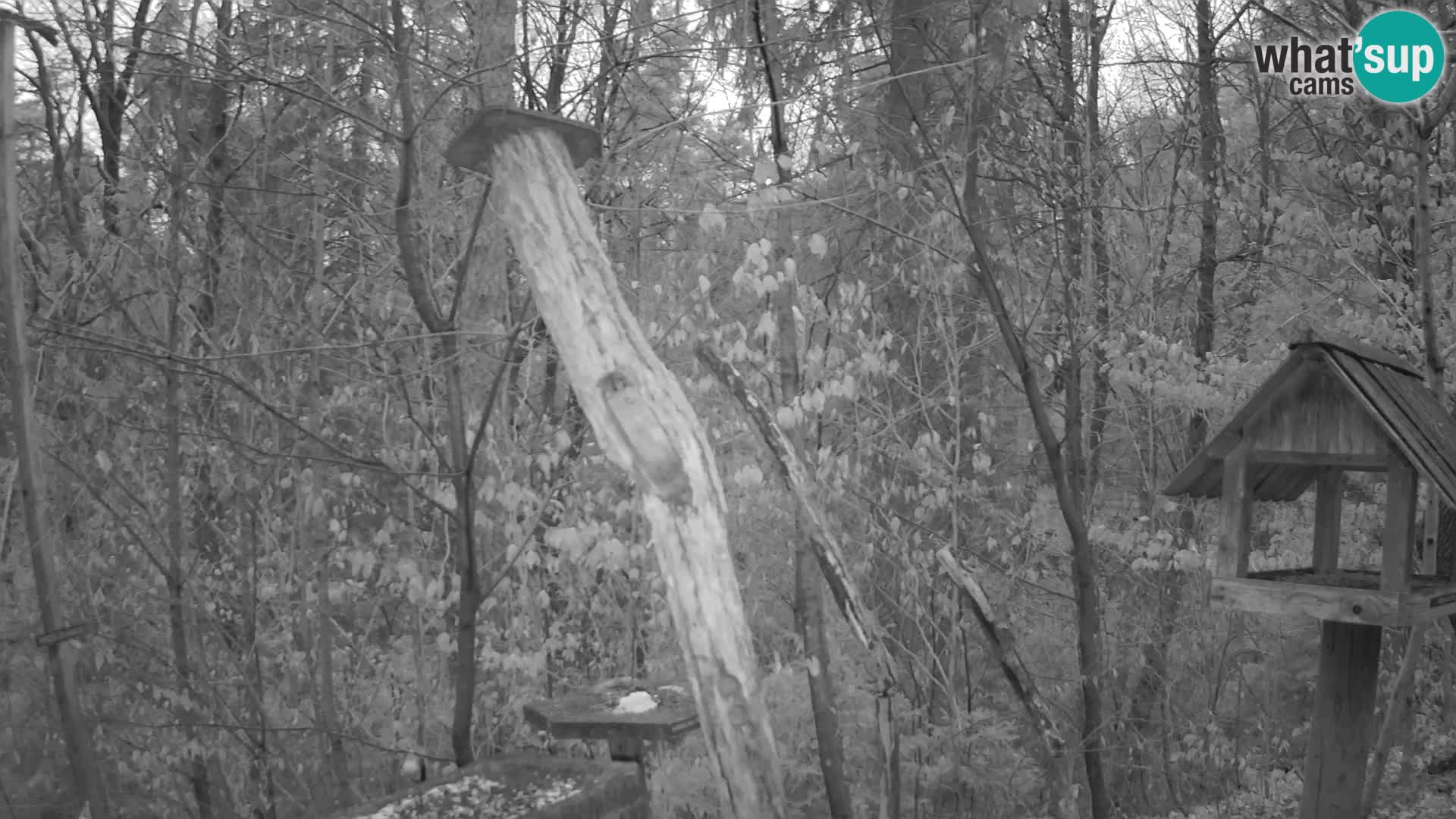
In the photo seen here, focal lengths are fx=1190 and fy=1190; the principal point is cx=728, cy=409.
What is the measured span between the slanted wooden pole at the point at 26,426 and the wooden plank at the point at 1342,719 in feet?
17.6

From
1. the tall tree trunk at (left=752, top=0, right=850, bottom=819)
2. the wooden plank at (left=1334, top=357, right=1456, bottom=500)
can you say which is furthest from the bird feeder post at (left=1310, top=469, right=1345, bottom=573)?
the tall tree trunk at (left=752, top=0, right=850, bottom=819)

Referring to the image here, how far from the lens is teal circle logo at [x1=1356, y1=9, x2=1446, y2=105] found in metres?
6.42

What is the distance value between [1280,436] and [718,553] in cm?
236

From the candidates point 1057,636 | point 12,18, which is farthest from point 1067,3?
point 12,18

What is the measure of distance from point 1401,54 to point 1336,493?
3.14 m

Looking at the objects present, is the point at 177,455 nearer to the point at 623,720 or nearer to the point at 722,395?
the point at 722,395

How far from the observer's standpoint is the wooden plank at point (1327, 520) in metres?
4.71

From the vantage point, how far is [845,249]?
926 cm

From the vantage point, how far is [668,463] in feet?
9.83

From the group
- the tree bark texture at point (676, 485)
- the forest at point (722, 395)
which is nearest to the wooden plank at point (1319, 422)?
the forest at point (722, 395)

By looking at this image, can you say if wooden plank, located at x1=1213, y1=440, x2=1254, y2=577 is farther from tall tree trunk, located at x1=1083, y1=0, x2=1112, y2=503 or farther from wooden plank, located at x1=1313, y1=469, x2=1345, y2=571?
tall tree trunk, located at x1=1083, y1=0, x2=1112, y2=503

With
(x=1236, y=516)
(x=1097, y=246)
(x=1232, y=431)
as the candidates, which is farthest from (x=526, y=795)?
(x=1097, y=246)

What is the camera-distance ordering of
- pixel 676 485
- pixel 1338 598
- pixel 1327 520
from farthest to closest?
pixel 1327 520, pixel 1338 598, pixel 676 485

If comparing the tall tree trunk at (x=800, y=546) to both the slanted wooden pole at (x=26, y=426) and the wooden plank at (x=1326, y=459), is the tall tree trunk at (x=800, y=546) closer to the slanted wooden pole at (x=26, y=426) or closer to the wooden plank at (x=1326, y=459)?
the wooden plank at (x=1326, y=459)
